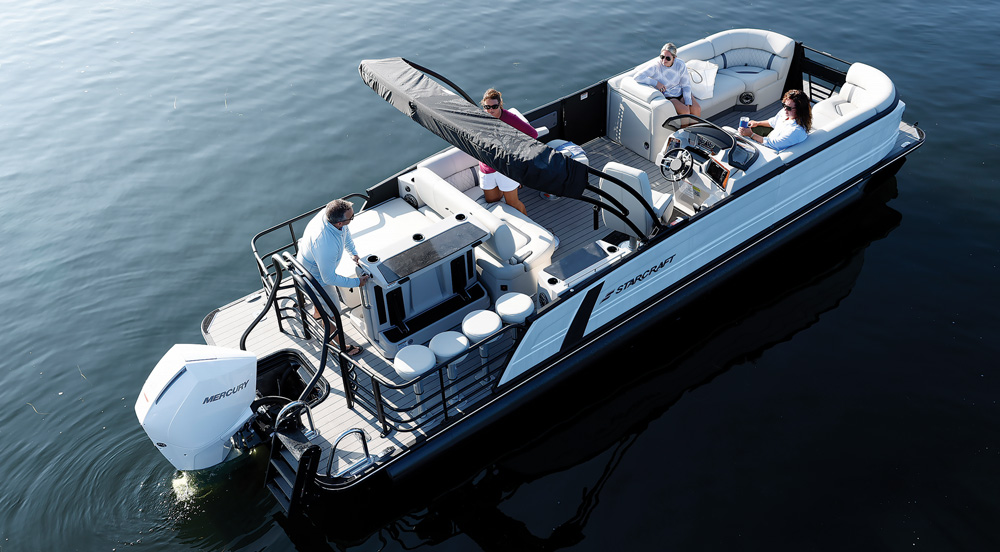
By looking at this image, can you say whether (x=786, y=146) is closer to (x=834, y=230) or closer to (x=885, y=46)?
(x=834, y=230)

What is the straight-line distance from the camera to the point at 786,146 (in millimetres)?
9055

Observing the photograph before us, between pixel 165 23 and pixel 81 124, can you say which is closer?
pixel 81 124

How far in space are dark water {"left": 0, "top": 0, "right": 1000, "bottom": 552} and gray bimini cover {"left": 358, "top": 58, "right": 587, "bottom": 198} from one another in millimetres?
2959

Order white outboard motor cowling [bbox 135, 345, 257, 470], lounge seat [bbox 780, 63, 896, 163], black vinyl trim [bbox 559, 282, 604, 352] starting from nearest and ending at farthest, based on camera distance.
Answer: white outboard motor cowling [bbox 135, 345, 257, 470], black vinyl trim [bbox 559, 282, 604, 352], lounge seat [bbox 780, 63, 896, 163]

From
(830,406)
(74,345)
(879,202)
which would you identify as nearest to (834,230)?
(879,202)

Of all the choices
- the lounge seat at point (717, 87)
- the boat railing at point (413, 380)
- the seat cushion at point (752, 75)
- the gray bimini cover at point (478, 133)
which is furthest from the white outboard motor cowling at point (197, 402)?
the seat cushion at point (752, 75)

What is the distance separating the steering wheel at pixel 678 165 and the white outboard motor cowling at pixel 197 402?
5.47 metres

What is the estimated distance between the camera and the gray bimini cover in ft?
22.6

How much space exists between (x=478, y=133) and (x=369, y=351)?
2678 millimetres

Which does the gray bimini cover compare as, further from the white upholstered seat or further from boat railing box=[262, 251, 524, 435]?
boat railing box=[262, 251, 524, 435]

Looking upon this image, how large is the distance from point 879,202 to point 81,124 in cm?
1485

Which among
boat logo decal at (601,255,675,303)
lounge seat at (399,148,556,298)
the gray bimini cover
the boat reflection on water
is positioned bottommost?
the boat reflection on water

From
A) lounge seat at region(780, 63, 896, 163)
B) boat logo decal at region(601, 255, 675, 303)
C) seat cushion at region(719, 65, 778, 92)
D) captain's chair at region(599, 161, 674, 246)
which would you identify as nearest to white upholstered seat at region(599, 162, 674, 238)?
captain's chair at region(599, 161, 674, 246)

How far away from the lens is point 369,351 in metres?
7.86
